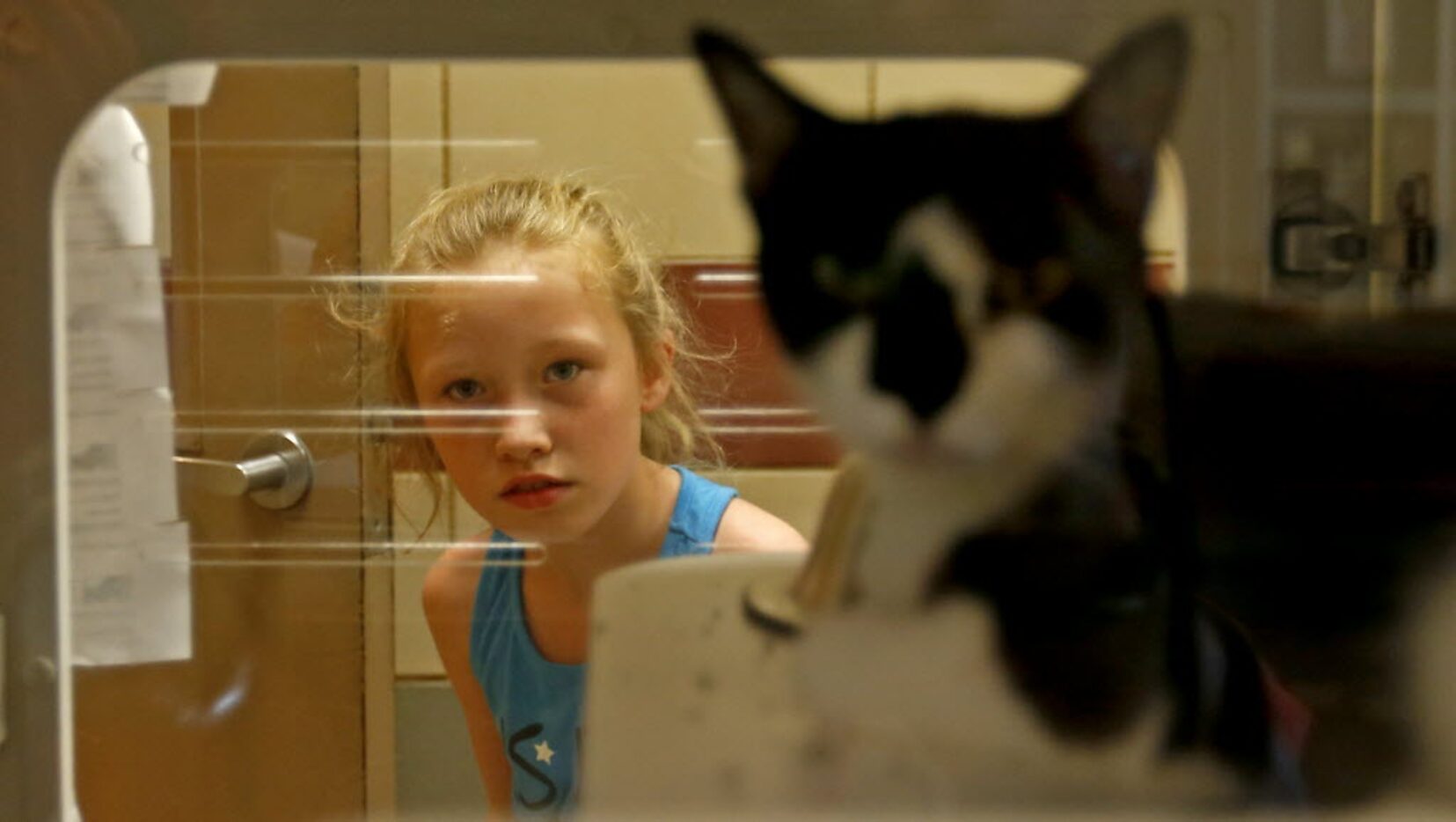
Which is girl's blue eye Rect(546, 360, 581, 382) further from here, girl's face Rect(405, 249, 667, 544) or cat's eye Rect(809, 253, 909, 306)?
cat's eye Rect(809, 253, 909, 306)

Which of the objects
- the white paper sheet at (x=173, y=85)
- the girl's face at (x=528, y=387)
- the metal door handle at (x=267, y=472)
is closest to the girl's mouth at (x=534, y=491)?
the girl's face at (x=528, y=387)

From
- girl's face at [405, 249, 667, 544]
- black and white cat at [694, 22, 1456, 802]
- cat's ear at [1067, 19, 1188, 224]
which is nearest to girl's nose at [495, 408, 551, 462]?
girl's face at [405, 249, 667, 544]

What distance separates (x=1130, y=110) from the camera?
0.54 metres

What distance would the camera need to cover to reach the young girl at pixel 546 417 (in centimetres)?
59

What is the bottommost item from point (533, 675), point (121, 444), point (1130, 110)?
point (533, 675)

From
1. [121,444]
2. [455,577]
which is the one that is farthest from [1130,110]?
[121,444]

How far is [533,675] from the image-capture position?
0.61 metres

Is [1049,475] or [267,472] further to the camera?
[267,472]

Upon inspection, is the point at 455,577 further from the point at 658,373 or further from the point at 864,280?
the point at 864,280

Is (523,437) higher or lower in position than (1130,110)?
lower

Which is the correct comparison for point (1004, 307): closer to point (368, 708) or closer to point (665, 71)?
point (665, 71)

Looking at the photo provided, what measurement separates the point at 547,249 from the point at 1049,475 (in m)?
0.24

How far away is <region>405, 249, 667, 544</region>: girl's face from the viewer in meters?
0.59

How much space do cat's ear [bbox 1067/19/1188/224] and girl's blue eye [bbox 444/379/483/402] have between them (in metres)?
0.28
